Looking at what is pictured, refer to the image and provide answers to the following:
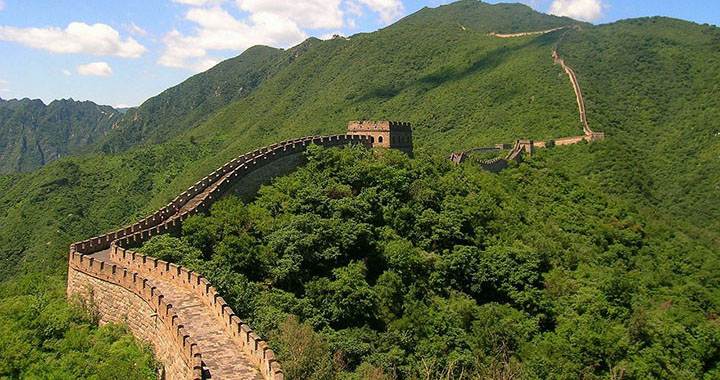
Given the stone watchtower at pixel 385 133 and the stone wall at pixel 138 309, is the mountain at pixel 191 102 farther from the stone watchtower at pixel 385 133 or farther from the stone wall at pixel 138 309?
the stone wall at pixel 138 309

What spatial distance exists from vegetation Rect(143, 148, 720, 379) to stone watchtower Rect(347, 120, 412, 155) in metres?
2.27

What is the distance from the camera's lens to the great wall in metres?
14.7

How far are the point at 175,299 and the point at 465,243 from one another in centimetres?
1836

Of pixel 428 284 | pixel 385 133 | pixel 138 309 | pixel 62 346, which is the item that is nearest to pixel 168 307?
pixel 138 309

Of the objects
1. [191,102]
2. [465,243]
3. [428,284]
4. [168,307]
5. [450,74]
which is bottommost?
[428,284]

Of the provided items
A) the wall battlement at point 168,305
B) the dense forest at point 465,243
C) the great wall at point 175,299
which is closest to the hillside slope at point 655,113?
the dense forest at point 465,243

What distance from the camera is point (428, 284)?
2969cm

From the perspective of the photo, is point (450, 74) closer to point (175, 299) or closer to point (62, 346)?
point (175, 299)

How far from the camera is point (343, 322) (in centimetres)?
2528

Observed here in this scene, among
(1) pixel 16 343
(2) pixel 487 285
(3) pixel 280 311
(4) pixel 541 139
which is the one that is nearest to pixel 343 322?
(3) pixel 280 311

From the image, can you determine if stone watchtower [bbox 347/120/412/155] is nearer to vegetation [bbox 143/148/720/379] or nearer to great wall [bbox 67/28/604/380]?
vegetation [bbox 143/148/720/379]

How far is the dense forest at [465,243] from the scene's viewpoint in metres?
A: 23.2

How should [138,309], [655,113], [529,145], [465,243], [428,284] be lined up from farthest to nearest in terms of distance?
[655,113]
[529,145]
[465,243]
[428,284]
[138,309]

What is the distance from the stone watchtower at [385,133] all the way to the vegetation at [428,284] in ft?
7.46
